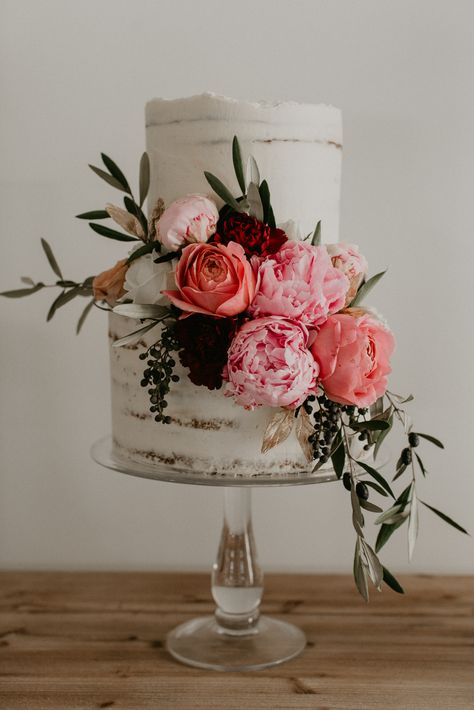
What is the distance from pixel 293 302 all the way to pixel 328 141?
208 millimetres

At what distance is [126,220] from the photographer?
0.92 metres

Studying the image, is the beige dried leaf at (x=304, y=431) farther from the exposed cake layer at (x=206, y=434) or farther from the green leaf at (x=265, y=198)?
the green leaf at (x=265, y=198)

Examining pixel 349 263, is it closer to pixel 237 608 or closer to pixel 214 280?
pixel 214 280

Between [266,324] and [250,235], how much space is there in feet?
0.31

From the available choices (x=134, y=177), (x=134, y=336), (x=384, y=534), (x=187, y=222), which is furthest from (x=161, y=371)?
(x=134, y=177)

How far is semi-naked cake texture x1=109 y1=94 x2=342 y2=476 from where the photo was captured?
865 mm

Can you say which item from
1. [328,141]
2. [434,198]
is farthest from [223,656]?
[434,198]

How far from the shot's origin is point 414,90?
1256 mm

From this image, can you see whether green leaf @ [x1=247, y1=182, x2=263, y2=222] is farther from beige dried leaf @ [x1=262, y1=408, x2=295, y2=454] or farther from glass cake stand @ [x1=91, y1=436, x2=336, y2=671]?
glass cake stand @ [x1=91, y1=436, x2=336, y2=671]

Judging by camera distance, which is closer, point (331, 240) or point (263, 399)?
point (263, 399)

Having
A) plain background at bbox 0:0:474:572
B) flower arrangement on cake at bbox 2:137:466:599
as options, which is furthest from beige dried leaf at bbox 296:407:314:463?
plain background at bbox 0:0:474:572

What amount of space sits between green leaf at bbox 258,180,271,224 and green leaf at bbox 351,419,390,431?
22cm

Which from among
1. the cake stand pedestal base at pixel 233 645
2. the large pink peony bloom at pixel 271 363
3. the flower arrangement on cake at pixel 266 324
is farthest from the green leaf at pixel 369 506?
the cake stand pedestal base at pixel 233 645

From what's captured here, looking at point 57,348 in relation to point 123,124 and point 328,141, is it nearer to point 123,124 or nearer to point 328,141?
point 123,124
